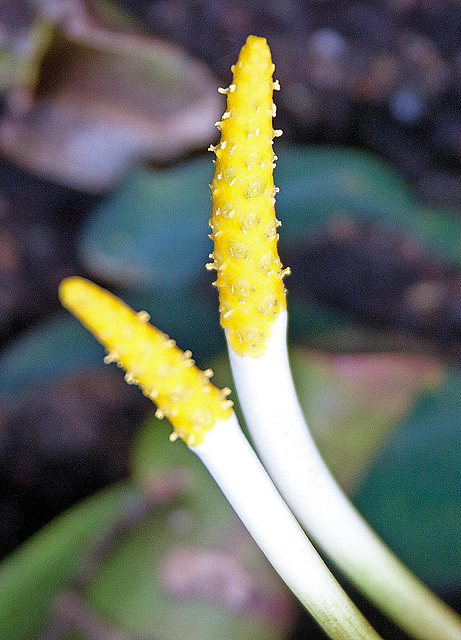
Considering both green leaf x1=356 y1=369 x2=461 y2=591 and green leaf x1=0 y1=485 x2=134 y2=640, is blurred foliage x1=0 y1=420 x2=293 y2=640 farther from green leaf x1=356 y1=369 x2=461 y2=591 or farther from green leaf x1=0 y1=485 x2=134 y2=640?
green leaf x1=356 y1=369 x2=461 y2=591

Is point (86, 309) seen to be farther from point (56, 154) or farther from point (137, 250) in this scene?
point (56, 154)

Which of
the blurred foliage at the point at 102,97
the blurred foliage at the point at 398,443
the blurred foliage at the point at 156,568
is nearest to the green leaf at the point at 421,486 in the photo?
the blurred foliage at the point at 398,443

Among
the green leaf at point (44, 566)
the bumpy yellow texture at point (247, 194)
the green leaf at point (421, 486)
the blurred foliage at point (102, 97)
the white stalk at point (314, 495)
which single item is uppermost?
the blurred foliage at point (102, 97)

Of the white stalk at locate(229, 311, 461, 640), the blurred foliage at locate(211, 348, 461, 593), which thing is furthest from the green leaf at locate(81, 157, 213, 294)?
the white stalk at locate(229, 311, 461, 640)

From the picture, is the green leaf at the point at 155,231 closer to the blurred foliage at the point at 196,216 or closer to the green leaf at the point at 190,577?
the blurred foliage at the point at 196,216

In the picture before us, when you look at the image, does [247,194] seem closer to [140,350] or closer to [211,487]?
[140,350]

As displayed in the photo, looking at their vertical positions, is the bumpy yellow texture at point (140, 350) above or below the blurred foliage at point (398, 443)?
below
